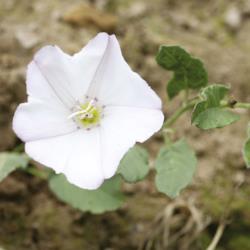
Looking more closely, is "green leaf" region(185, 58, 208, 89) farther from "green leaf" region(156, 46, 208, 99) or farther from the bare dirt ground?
the bare dirt ground

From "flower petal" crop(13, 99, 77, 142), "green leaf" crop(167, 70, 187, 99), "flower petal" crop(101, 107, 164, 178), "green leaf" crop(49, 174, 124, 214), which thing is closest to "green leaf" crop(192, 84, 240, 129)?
"flower petal" crop(101, 107, 164, 178)

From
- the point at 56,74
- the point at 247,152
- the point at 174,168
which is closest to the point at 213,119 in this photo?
the point at 247,152

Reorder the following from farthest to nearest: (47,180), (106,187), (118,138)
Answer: (47,180) → (106,187) → (118,138)

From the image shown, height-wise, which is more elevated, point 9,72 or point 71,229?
point 9,72

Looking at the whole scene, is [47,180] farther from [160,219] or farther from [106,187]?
[160,219]

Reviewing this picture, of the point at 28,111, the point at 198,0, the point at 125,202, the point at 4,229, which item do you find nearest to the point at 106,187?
the point at 125,202

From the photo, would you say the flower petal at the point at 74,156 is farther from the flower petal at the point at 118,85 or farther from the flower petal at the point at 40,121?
the flower petal at the point at 118,85
